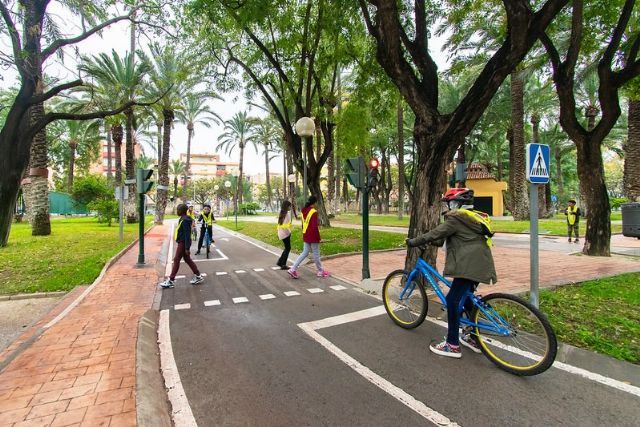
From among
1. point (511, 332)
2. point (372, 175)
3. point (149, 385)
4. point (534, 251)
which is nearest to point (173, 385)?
point (149, 385)

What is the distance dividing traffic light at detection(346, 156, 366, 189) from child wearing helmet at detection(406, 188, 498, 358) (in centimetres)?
346

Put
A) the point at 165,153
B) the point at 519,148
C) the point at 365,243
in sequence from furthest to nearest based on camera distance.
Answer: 1. the point at 165,153
2. the point at 519,148
3. the point at 365,243

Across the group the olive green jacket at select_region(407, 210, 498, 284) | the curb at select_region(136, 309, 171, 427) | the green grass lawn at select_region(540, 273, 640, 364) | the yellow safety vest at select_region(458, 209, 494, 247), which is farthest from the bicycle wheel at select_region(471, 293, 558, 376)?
the curb at select_region(136, 309, 171, 427)

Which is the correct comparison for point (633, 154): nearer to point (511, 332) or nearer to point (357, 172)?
point (357, 172)

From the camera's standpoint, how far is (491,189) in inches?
1446

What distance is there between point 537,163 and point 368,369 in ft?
11.1

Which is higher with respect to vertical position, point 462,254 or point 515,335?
point 462,254

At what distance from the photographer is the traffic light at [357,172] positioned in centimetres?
730

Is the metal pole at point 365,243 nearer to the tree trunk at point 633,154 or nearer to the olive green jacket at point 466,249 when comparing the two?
the olive green jacket at point 466,249

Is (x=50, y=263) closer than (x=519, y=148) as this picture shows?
Yes

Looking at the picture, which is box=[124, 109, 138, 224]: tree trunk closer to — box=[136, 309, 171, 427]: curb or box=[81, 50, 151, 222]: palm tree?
box=[81, 50, 151, 222]: palm tree

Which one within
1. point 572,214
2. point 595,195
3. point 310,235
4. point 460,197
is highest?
point 595,195

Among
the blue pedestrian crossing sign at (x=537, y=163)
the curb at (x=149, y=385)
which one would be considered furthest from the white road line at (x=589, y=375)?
the curb at (x=149, y=385)

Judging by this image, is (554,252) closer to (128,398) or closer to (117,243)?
(128,398)
